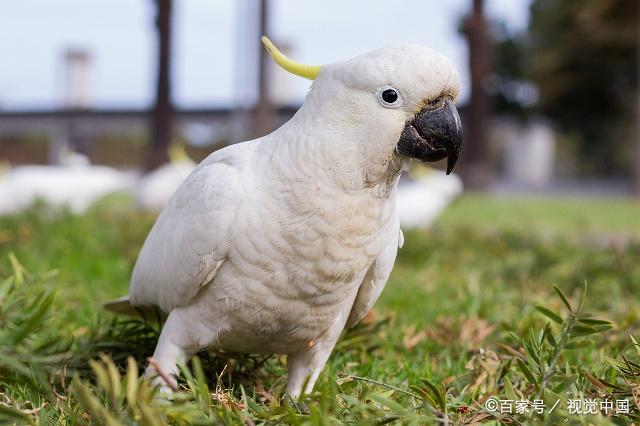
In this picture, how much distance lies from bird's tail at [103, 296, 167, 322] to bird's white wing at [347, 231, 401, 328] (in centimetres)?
58

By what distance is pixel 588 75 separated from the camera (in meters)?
20.1

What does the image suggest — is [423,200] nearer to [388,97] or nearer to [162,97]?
[162,97]

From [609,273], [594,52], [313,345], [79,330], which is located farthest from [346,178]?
[594,52]

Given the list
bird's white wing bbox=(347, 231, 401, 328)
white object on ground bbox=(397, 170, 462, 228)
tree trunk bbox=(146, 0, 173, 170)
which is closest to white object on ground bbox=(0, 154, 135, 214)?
tree trunk bbox=(146, 0, 173, 170)

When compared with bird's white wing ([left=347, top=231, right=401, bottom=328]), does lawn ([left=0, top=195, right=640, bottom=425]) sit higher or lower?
lower

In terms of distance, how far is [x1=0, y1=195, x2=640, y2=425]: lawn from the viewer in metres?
1.36

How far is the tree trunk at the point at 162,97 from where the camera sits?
29.1ft

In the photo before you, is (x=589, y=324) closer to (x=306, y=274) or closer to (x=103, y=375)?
(x=306, y=274)

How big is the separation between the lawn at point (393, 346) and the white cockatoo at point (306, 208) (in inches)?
6.9

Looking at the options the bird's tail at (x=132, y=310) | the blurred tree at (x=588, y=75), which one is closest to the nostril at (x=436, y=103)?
the bird's tail at (x=132, y=310)

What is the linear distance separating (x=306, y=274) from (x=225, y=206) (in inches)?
Answer: 9.6

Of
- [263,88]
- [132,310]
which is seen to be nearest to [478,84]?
[263,88]

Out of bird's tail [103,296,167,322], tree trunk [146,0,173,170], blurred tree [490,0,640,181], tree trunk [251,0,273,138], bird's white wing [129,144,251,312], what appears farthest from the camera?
blurred tree [490,0,640,181]

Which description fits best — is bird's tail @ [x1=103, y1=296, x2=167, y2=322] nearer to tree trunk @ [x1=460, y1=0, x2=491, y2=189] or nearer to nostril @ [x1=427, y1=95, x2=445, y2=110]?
nostril @ [x1=427, y1=95, x2=445, y2=110]
